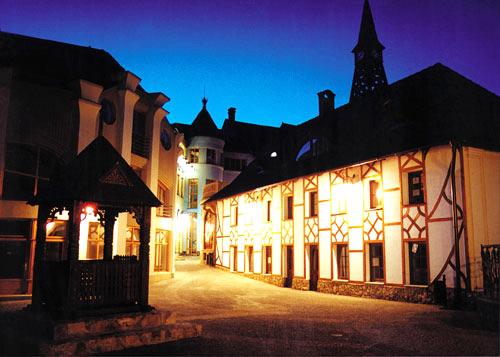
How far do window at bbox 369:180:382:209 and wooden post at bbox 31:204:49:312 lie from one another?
1170 centimetres

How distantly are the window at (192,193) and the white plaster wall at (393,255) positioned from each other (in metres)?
26.0

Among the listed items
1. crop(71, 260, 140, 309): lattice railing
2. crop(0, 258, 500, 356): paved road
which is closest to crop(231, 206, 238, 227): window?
crop(0, 258, 500, 356): paved road

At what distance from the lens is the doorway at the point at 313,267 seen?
1936 cm

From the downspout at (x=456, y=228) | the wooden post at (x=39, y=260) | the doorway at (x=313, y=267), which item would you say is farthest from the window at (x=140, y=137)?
the downspout at (x=456, y=228)

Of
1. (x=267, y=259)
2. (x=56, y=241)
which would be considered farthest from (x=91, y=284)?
(x=267, y=259)

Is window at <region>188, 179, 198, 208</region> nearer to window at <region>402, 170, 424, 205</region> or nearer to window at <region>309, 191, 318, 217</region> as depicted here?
window at <region>309, 191, 318, 217</region>

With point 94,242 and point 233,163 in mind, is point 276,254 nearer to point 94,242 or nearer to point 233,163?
point 94,242

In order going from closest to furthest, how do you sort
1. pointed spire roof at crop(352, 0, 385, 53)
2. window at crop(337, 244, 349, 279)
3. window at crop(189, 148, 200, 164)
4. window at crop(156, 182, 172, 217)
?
1. window at crop(337, 244, 349, 279)
2. window at crop(156, 182, 172, 217)
3. pointed spire roof at crop(352, 0, 385, 53)
4. window at crop(189, 148, 200, 164)

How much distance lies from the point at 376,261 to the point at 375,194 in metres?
2.56

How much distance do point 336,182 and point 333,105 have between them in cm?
667

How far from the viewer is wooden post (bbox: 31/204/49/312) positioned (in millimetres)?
8842

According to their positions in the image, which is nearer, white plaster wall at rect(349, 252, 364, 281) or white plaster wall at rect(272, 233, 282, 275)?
white plaster wall at rect(349, 252, 364, 281)

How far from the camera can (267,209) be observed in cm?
2355

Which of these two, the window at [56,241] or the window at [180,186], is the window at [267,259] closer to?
the window at [56,241]
